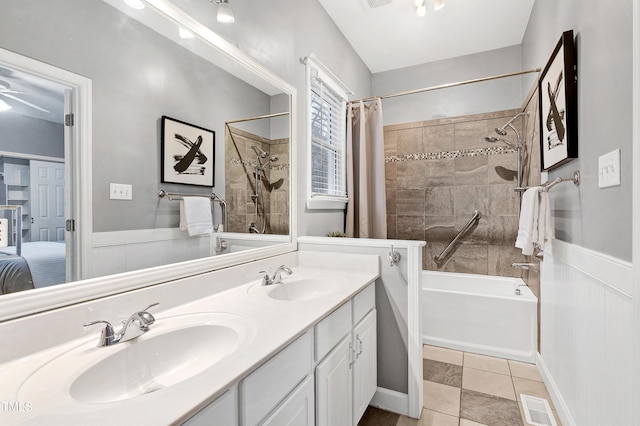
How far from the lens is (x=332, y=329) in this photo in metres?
1.25

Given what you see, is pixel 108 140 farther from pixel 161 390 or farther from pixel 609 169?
pixel 609 169

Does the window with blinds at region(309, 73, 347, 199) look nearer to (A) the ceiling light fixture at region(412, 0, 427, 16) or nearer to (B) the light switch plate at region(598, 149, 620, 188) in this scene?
(A) the ceiling light fixture at region(412, 0, 427, 16)

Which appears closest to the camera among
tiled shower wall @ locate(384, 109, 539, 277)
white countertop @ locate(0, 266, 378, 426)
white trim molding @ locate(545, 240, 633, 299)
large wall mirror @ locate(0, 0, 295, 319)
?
white countertop @ locate(0, 266, 378, 426)

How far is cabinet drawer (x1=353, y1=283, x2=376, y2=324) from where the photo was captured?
1.50 m

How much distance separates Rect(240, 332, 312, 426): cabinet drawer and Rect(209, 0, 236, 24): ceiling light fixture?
1440mm

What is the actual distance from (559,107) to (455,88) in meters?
1.76

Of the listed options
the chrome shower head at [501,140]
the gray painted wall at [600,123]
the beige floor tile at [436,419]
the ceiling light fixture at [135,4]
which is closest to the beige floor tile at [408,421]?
the beige floor tile at [436,419]

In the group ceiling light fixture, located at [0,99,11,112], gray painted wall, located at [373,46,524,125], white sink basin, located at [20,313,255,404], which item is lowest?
white sink basin, located at [20,313,255,404]

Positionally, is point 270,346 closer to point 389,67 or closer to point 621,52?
point 621,52

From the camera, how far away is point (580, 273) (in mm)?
1457

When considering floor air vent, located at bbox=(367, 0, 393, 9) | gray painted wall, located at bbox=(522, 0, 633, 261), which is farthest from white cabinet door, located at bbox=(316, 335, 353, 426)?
floor air vent, located at bbox=(367, 0, 393, 9)

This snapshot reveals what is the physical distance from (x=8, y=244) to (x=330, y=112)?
2.33m

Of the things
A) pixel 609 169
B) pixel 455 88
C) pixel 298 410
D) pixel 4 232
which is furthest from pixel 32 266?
pixel 455 88

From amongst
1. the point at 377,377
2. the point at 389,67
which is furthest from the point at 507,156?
the point at 377,377
